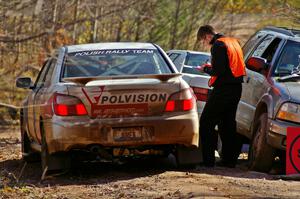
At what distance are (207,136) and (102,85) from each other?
6.59ft

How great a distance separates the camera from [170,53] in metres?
17.3

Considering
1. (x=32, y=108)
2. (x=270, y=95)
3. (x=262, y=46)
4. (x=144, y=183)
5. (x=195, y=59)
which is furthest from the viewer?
(x=195, y=59)

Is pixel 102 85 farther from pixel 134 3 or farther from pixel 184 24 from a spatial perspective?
pixel 184 24

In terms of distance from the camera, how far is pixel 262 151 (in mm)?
11086

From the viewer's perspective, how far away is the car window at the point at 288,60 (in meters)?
11.7

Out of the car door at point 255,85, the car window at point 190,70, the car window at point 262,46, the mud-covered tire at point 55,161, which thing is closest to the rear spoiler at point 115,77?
the mud-covered tire at point 55,161

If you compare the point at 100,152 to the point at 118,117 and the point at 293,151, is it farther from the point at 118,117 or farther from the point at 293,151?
the point at 293,151

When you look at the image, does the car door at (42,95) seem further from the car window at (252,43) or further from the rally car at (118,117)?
the car window at (252,43)

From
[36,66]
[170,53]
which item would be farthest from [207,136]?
[36,66]

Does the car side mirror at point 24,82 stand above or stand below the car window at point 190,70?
above

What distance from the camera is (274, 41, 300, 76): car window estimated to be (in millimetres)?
11727

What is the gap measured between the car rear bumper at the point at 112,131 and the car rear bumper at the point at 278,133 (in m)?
1.21

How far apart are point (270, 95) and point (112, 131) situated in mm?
2308

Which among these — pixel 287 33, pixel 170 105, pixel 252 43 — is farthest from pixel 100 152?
pixel 252 43
